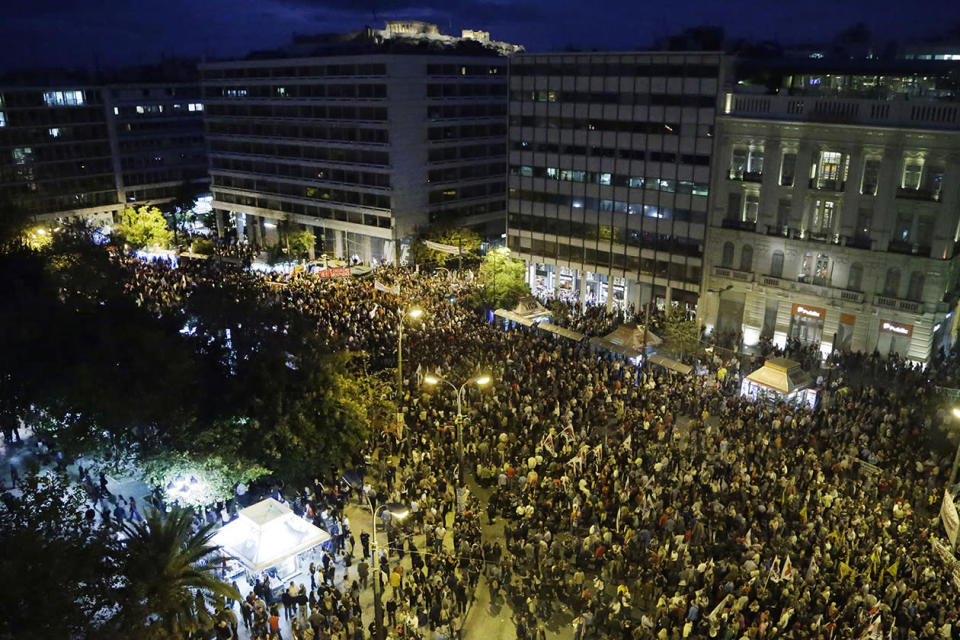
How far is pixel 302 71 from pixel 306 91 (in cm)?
188

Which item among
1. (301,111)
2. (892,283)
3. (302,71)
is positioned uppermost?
(302,71)

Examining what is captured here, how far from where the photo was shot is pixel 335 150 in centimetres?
6869

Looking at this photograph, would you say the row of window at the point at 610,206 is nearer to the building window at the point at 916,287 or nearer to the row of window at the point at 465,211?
the building window at the point at 916,287

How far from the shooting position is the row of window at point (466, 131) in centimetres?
6688

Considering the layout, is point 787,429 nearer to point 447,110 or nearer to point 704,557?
point 704,557

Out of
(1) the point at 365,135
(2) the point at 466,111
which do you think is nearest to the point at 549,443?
(1) the point at 365,135

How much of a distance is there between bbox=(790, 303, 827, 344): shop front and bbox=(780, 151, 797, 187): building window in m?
7.34

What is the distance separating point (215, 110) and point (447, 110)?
2877cm

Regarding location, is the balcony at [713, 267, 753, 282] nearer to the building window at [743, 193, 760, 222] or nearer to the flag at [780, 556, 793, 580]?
the building window at [743, 193, 760, 222]

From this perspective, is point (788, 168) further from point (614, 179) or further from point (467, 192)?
point (467, 192)

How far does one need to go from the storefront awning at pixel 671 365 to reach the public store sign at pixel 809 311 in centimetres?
1142

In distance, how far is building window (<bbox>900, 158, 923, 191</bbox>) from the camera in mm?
38244

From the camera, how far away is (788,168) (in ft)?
140

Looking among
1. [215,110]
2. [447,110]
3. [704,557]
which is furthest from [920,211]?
[215,110]
